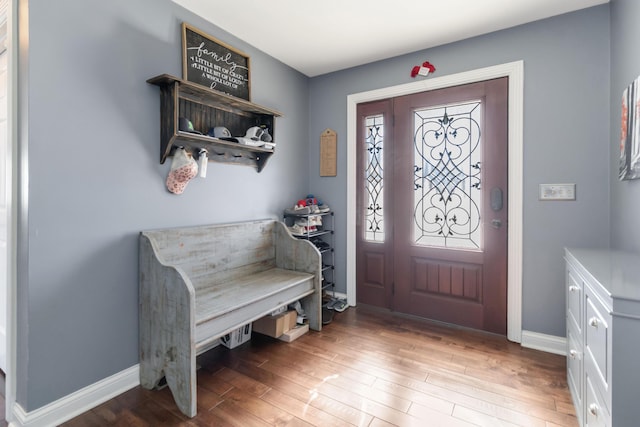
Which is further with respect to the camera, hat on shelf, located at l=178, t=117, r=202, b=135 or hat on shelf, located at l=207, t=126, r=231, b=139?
hat on shelf, located at l=207, t=126, r=231, b=139

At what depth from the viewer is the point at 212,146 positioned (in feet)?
7.36

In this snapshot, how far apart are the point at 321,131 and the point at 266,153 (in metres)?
0.86

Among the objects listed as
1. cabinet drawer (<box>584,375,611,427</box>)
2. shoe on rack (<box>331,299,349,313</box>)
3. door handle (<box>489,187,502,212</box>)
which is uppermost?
door handle (<box>489,187,502,212</box>)

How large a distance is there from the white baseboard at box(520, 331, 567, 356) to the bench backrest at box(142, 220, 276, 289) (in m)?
2.07

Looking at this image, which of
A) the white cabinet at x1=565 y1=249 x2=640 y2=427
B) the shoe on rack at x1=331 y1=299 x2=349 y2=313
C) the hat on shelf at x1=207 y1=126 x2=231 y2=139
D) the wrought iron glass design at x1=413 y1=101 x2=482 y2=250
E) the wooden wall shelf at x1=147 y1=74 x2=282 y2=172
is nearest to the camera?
the white cabinet at x1=565 y1=249 x2=640 y2=427

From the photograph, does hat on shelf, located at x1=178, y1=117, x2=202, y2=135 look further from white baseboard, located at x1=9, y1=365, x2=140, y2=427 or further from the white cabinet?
the white cabinet

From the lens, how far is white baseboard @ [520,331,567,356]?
7.14 ft

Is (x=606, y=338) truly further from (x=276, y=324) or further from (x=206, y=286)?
(x=206, y=286)

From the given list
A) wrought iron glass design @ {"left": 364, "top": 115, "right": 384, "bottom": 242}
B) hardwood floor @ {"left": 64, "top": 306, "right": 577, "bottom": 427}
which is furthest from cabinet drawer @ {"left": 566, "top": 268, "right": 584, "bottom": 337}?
wrought iron glass design @ {"left": 364, "top": 115, "right": 384, "bottom": 242}

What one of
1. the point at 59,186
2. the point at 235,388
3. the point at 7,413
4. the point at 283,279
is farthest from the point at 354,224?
the point at 7,413

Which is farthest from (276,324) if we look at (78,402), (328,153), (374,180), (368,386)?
(328,153)

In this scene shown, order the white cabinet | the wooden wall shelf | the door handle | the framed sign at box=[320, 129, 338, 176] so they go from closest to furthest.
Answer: the white cabinet → the wooden wall shelf → the door handle → the framed sign at box=[320, 129, 338, 176]

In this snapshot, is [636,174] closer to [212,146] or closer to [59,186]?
[212,146]

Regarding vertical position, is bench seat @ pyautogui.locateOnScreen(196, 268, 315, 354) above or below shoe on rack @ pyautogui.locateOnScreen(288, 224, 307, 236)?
below
